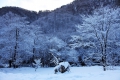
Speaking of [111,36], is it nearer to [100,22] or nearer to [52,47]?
[100,22]

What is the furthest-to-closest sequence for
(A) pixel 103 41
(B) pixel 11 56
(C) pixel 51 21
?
(C) pixel 51 21, (B) pixel 11 56, (A) pixel 103 41

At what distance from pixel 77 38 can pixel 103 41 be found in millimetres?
2557

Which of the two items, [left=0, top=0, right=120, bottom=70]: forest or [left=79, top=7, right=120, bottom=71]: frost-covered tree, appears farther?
[left=0, top=0, right=120, bottom=70]: forest

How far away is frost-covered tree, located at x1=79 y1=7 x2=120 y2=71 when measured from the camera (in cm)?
1384

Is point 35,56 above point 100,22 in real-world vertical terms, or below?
below

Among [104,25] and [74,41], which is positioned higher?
[104,25]

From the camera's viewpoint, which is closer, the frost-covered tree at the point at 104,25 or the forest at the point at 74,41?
the frost-covered tree at the point at 104,25

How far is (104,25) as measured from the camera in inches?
555

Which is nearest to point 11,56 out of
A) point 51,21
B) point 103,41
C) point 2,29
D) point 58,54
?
point 2,29

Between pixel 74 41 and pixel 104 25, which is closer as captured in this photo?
pixel 104 25

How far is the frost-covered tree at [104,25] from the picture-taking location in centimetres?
1384

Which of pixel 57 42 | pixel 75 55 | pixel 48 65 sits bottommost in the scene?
pixel 48 65

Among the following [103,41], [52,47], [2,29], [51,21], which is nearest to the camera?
[103,41]

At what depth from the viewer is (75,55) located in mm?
36531
